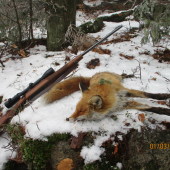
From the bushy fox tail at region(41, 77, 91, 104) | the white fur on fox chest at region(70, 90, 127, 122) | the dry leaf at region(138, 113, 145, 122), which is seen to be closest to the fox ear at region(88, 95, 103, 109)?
the white fur on fox chest at region(70, 90, 127, 122)

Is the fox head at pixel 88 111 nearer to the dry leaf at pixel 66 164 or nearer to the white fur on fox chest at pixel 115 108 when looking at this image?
the white fur on fox chest at pixel 115 108

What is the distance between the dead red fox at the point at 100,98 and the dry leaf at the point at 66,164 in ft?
2.17

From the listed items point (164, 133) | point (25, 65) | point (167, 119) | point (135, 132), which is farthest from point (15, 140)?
point (25, 65)

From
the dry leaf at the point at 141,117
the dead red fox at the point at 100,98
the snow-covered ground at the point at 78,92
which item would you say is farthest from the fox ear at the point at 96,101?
the dry leaf at the point at 141,117

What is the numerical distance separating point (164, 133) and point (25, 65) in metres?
4.92

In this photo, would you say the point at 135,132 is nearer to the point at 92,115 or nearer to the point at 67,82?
the point at 92,115

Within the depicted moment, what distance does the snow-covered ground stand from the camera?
83.7 inches

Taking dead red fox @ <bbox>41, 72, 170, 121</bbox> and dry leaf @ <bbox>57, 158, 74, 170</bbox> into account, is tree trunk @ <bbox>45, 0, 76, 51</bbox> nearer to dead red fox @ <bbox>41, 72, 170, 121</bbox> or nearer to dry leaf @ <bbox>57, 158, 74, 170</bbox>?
dead red fox @ <bbox>41, 72, 170, 121</bbox>

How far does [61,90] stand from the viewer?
2.86 metres

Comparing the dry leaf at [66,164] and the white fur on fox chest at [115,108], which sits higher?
the white fur on fox chest at [115,108]

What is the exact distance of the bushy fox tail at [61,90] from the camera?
2.71 m

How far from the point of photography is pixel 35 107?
272 centimetres

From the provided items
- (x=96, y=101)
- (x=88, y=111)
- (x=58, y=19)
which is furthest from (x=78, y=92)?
(x=58, y=19)

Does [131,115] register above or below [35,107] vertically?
above
